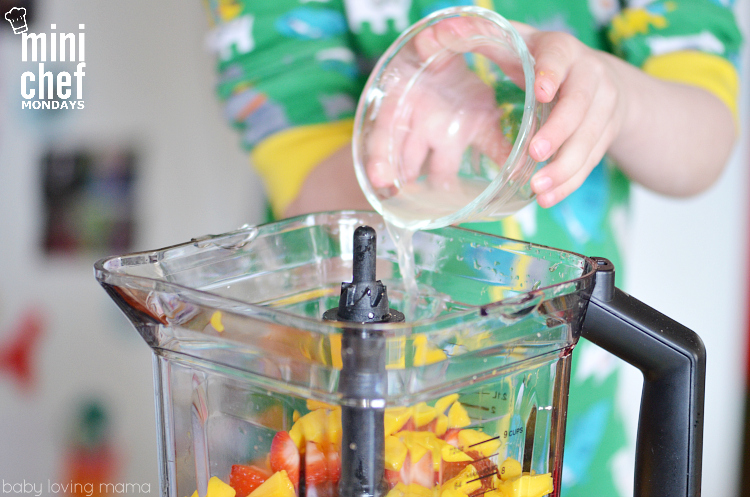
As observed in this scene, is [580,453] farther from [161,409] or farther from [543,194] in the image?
[161,409]

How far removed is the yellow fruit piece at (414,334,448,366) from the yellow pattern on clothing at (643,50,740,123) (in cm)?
61

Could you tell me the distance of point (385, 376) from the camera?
0.33 meters

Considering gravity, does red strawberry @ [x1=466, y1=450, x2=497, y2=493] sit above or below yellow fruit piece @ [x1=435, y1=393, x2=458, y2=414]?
below

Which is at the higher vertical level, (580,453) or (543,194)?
(543,194)

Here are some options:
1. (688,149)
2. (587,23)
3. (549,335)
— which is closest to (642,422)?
(549,335)

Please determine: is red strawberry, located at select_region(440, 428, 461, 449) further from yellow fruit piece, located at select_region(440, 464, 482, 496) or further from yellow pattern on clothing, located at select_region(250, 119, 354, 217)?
yellow pattern on clothing, located at select_region(250, 119, 354, 217)

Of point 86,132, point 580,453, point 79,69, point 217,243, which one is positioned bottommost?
point 580,453

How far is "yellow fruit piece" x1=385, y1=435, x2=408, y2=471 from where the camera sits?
1.16 feet

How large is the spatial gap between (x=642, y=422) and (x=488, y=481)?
0.11 metres

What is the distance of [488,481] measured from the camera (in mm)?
387

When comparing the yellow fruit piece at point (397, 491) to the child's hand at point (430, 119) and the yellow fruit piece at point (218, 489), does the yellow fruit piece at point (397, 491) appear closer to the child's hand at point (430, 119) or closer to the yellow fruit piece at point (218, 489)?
the yellow fruit piece at point (218, 489)

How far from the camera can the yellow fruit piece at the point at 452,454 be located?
1.19 feet

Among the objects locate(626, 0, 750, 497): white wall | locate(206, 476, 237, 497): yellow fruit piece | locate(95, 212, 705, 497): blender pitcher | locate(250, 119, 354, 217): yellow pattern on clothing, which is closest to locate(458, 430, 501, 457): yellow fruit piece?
locate(95, 212, 705, 497): blender pitcher

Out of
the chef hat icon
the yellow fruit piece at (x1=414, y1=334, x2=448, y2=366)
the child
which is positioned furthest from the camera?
the chef hat icon
